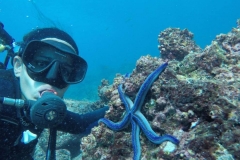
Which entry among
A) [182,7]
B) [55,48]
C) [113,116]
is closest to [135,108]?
[113,116]

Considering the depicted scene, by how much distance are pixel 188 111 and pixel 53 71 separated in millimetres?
2431

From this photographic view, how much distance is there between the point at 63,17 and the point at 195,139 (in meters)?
109

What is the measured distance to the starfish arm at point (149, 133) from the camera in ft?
7.63

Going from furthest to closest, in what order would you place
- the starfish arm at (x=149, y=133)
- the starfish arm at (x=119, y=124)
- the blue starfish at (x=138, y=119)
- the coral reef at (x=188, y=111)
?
1. the starfish arm at (x=119, y=124)
2. the blue starfish at (x=138, y=119)
3. the starfish arm at (x=149, y=133)
4. the coral reef at (x=188, y=111)

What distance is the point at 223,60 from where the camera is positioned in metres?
3.32

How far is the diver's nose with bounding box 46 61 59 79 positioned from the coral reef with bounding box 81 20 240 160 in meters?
1.16

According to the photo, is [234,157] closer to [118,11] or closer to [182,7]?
[118,11]

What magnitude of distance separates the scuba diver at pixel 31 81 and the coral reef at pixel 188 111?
3.04 feet

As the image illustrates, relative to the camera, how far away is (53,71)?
3746 millimetres

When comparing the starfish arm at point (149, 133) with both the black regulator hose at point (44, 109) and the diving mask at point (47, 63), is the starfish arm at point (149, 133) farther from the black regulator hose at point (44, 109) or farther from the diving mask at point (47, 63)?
the diving mask at point (47, 63)

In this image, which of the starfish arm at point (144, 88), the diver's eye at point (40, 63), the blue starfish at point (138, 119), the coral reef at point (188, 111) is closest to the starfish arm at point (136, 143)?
the blue starfish at point (138, 119)

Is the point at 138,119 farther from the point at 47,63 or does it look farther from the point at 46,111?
the point at 47,63

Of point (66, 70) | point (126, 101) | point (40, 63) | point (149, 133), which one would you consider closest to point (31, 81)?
point (40, 63)

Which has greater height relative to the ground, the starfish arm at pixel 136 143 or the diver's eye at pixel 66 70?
the diver's eye at pixel 66 70
